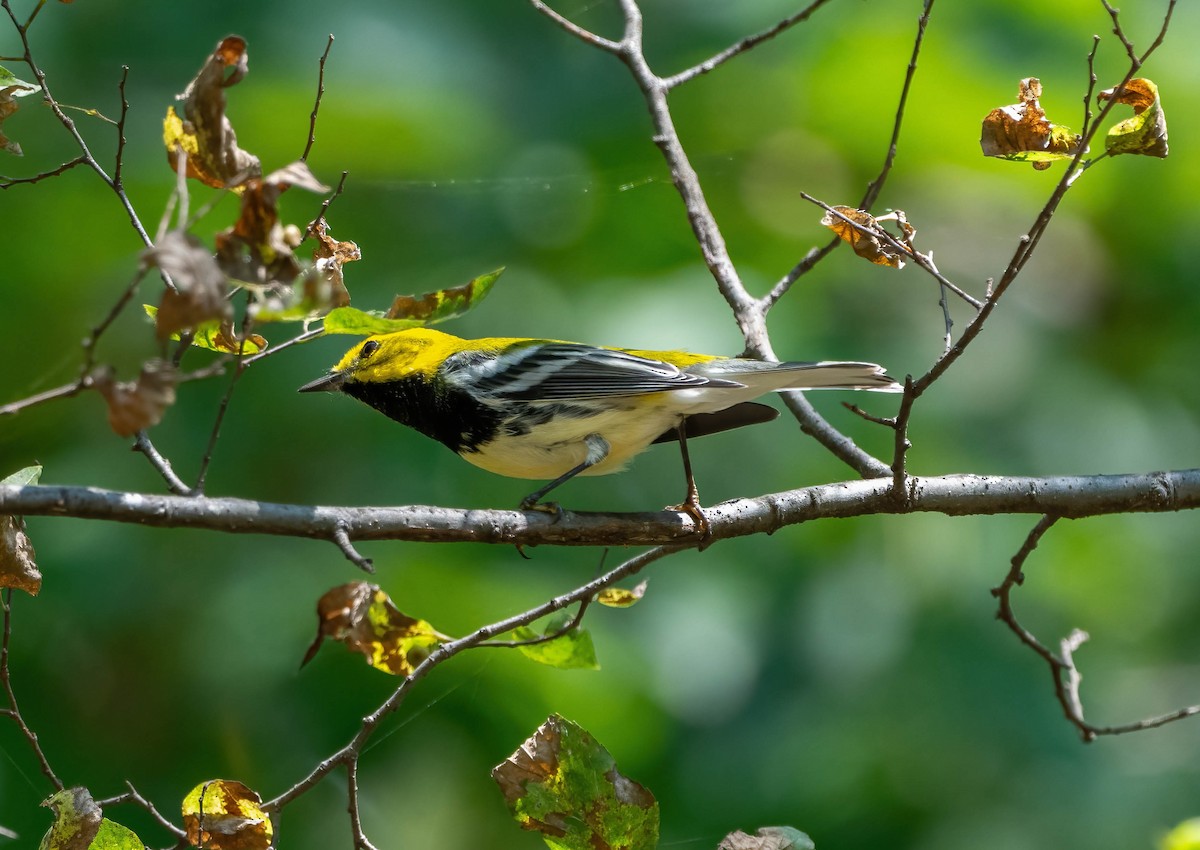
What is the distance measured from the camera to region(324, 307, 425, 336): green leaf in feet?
4.70

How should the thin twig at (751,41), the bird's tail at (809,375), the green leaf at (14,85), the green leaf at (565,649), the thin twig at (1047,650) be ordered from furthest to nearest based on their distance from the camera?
the thin twig at (751,41) < the bird's tail at (809,375) < the thin twig at (1047,650) < the green leaf at (565,649) < the green leaf at (14,85)

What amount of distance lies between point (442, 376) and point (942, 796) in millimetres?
2934

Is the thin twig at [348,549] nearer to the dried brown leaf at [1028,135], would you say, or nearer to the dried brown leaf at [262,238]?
the dried brown leaf at [262,238]

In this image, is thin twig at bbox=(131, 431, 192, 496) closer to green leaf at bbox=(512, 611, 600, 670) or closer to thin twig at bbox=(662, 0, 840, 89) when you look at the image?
green leaf at bbox=(512, 611, 600, 670)

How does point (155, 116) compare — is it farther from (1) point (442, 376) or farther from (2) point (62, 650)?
(1) point (442, 376)

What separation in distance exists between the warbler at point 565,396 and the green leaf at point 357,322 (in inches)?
38.9

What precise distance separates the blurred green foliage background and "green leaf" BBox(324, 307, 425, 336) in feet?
6.98

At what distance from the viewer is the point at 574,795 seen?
1667 millimetres

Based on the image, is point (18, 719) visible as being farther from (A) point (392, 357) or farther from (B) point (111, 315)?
(A) point (392, 357)

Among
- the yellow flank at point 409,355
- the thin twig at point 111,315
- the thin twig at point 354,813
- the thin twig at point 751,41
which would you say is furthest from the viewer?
the yellow flank at point 409,355

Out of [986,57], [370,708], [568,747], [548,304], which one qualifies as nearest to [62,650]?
[370,708]

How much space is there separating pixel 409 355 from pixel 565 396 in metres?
0.49

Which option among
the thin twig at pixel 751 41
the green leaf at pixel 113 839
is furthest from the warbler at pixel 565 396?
the green leaf at pixel 113 839

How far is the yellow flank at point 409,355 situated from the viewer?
2.80 m
